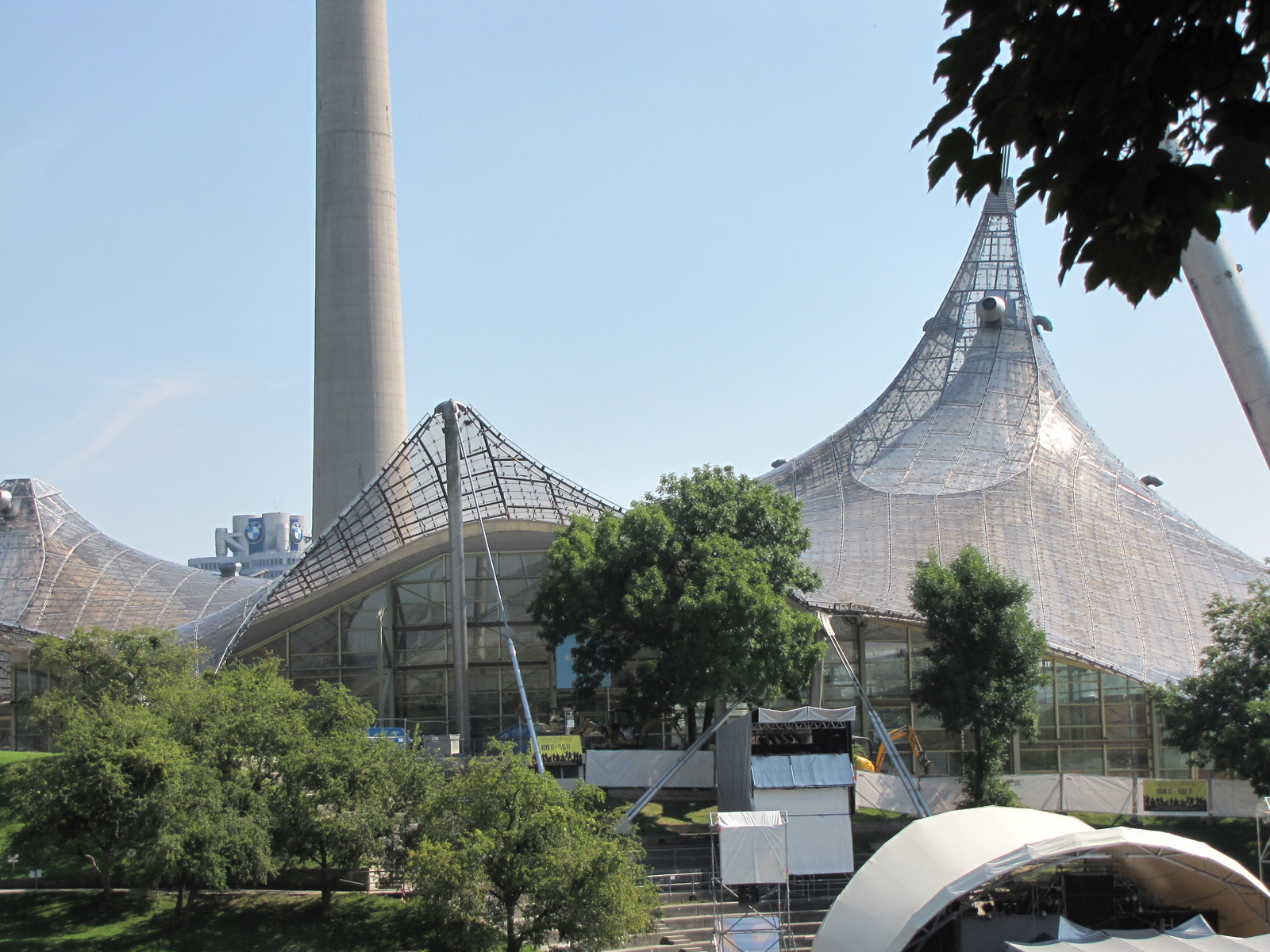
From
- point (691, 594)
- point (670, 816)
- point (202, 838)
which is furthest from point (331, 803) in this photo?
point (691, 594)

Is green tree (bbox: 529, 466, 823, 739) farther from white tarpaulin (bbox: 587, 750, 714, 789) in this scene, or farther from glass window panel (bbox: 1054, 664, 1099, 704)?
glass window panel (bbox: 1054, 664, 1099, 704)

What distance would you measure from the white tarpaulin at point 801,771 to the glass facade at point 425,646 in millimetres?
20925

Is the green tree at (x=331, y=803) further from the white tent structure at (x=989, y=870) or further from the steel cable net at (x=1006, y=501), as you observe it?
the steel cable net at (x=1006, y=501)

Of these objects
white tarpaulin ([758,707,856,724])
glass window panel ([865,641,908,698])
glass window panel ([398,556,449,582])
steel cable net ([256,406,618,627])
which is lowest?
white tarpaulin ([758,707,856,724])

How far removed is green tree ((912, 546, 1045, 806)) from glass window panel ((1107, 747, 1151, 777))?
580 cm

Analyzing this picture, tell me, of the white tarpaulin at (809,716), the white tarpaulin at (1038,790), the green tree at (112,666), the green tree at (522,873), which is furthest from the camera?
the white tarpaulin at (1038,790)

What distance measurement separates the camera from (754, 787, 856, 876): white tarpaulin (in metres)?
30.8

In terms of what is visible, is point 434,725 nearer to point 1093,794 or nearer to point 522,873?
point 1093,794

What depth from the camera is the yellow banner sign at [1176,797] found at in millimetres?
35000

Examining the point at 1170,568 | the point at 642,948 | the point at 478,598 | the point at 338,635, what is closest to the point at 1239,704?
the point at 1170,568

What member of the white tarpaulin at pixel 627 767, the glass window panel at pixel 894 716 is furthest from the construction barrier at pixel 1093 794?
the white tarpaulin at pixel 627 767

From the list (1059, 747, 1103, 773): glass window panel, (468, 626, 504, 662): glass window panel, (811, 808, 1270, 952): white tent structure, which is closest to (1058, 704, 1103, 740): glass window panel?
(1059, 747, 1103, 773): glass window panel

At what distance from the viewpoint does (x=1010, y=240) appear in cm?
5850

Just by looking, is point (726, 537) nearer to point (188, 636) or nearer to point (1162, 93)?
point (188, 636)
